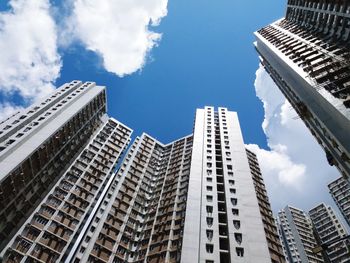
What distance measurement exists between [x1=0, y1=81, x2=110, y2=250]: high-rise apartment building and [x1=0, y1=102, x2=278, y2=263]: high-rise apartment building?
132cm

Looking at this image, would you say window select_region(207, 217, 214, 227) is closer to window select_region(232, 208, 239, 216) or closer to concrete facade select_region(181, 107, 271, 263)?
concrete facade select_region(181, 107, 271, 263)

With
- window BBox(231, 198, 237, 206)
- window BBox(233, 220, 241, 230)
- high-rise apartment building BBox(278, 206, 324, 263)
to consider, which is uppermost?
high-rise apartment building BBox(278, 206, 324, 263)

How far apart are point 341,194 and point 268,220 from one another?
5280cm

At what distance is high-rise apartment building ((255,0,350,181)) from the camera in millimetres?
28312

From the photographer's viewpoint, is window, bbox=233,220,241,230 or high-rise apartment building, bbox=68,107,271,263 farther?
window, bbox=233,220,241,230

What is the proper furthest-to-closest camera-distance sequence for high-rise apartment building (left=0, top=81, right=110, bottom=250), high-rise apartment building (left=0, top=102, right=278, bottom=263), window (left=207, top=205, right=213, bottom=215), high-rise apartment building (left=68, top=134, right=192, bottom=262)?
window (left=207, top=205, right=213, bottom=215), high-rise apartment building (left=68, top=134, right=192, bottom=262), high-rise apartment building (left=0, top=102, right=278, bottom=263), high-rise apartment building (left=0, top=81, right=110, bottom=250)

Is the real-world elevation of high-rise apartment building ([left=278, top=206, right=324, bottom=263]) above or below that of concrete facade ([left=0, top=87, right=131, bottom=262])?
above

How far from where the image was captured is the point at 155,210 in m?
48.1

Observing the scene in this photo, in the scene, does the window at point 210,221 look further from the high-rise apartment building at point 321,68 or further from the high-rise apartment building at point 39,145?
the high-rise apartment building at point 39,145

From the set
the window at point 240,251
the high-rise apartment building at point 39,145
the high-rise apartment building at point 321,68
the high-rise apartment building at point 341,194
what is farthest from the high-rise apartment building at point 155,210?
the high-rise apartment building at point 341,194

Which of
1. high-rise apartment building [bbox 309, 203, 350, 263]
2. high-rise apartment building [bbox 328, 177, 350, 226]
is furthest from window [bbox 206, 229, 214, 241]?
high-rise apartment building [bbox 328, 177, 350, 226]

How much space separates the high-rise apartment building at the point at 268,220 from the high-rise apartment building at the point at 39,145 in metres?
30.3

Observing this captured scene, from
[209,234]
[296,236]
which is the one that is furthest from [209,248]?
[296,236]

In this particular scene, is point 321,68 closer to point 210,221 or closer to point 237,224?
point 237,224
